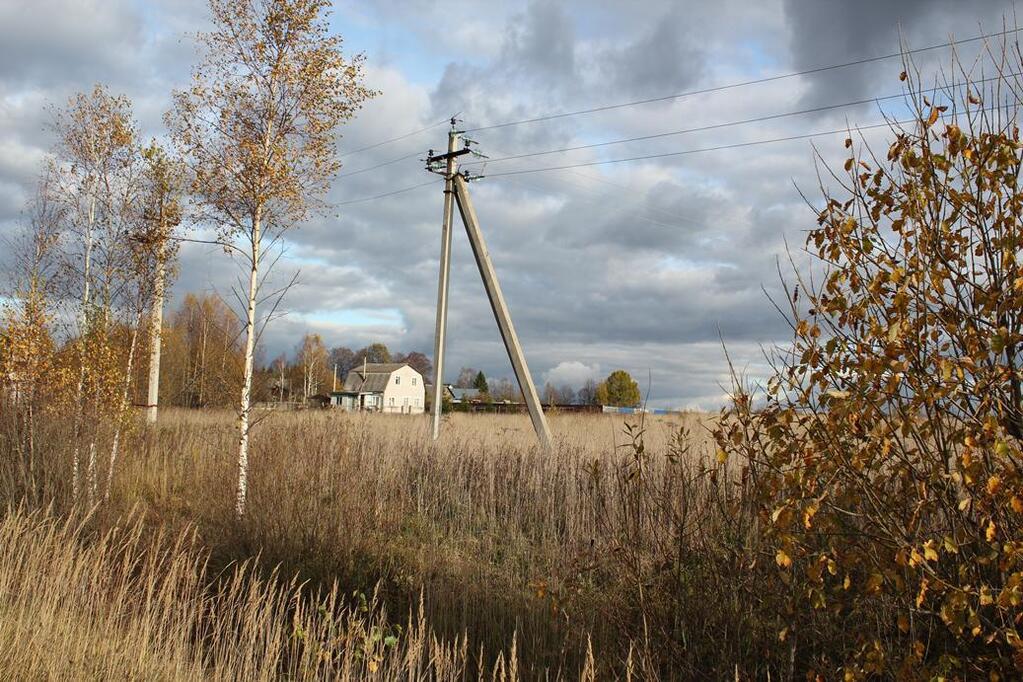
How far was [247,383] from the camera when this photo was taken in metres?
8.95

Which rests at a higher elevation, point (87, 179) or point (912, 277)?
point (87, 179)

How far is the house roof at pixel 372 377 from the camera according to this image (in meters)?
68.2

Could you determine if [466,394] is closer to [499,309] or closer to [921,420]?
[499,309]

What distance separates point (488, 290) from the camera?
516 inches

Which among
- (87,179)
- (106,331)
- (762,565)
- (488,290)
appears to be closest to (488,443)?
(488,290)

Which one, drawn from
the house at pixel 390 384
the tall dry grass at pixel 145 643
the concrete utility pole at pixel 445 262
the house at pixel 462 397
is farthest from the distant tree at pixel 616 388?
the tall dry grass at pixel 145 643

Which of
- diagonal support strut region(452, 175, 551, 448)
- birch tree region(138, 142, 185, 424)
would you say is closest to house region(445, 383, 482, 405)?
diagonal support strut region(452, 175, 551, 448)

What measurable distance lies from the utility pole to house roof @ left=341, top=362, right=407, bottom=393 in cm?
5153

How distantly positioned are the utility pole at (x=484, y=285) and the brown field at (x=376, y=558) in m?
0.55

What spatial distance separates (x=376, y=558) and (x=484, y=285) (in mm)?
6649

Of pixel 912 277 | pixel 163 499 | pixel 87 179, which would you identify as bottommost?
pixel 163 499

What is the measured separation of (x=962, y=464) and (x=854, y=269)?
0.76m

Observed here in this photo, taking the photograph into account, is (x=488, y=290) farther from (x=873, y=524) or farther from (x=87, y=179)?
(x=873, y=524)

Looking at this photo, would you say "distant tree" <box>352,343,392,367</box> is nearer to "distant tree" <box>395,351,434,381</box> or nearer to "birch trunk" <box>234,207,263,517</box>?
"distant tree" <box>395,351,434,381</box>
